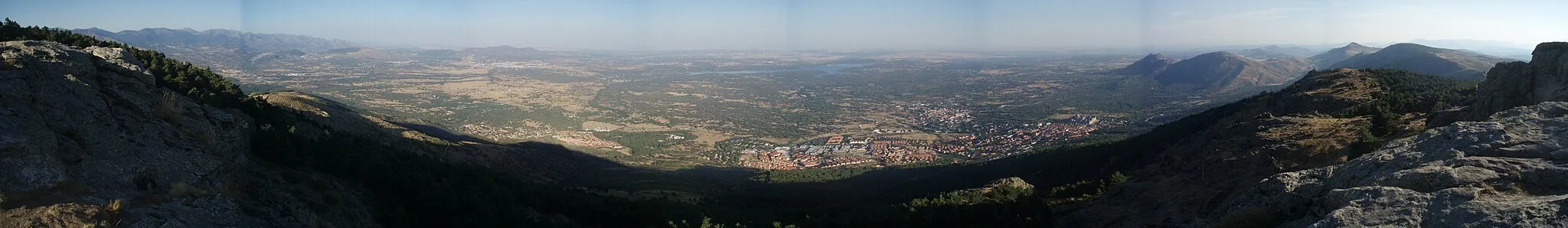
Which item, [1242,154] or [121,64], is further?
[1242,154]

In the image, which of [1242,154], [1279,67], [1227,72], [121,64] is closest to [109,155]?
[121,64]

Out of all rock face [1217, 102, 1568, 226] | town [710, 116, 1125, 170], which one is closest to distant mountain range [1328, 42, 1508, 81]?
town [710, 116, 1125, 170]

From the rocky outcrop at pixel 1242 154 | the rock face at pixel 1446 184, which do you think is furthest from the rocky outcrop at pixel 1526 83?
the rock face at pixel 1446 184

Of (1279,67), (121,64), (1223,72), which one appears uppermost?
(121,64)

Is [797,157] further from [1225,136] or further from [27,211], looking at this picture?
[27,211]

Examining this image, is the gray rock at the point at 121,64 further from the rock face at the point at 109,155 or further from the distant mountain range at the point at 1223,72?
the distant mountain range at the point at 1223,72

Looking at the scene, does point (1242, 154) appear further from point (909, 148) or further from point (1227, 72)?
point (1227, 72)
